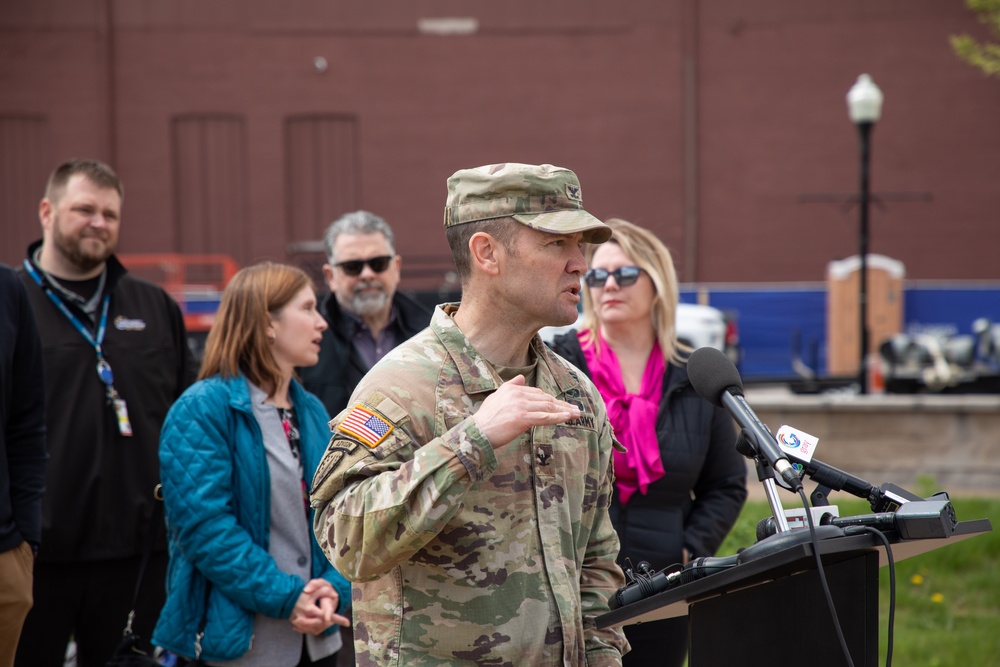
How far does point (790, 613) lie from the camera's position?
84.0 inches

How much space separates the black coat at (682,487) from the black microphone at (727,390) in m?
1.63

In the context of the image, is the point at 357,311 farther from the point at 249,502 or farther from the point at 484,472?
the point at 484,472

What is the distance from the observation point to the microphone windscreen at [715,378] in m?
2.17

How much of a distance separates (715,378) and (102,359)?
307cm

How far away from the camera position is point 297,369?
4.86 m

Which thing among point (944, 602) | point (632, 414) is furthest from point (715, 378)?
point (944, 602)

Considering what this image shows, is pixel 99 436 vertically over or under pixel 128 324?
under

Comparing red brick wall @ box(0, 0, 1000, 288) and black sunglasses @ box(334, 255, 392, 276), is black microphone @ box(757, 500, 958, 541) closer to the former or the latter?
black sunglasses @ box(334, 255, 392, 276)

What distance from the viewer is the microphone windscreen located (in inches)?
85.5

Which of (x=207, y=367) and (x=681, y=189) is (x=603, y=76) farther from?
(x=207, y=367)

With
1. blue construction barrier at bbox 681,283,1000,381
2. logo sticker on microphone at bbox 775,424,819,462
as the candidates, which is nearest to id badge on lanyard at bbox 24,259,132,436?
logo sticker on microphone at bbox 775,424,819,462

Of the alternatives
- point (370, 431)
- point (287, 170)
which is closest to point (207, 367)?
point (370, 431)

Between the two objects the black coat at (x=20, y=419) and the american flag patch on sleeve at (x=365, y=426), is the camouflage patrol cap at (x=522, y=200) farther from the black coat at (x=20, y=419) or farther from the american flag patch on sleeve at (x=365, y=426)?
the black coat at (x=20, y=419)

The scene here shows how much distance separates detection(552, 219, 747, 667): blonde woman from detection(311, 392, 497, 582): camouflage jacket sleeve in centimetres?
166
